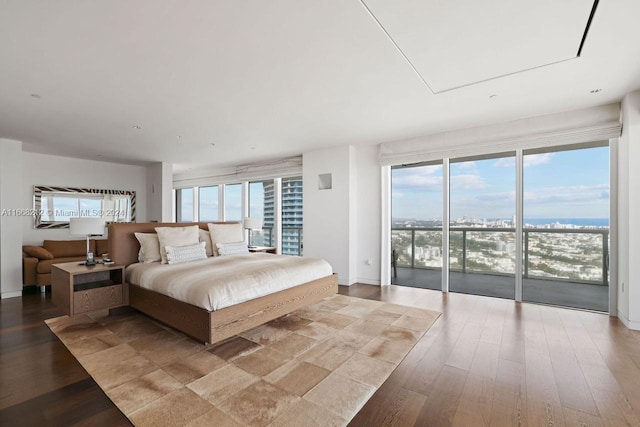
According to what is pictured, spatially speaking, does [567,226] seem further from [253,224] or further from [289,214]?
[253,224]

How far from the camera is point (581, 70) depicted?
2.55m

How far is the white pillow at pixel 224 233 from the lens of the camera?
14.5ft

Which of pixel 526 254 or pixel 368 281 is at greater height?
pixel 526 254

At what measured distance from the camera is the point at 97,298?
10.5ft

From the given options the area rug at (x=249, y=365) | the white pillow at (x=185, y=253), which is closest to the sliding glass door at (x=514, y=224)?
the area rug at (x=249, y=365)

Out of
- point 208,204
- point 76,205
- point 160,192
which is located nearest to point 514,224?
point 160,192

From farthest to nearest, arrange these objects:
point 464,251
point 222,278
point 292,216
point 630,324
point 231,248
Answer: point 292,216 → point 464,251 → point 231,248 → point 630,324 → point 222,278

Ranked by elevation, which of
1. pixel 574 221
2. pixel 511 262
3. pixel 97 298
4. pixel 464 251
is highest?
pixel 574 221

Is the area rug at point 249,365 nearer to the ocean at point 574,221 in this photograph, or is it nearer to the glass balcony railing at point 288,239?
the ocean at point 574,221

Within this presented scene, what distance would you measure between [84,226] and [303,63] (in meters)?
3.15

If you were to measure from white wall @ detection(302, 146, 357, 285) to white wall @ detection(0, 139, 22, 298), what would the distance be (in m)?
4.52

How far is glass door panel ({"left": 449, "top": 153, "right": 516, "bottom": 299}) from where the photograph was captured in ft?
13.8

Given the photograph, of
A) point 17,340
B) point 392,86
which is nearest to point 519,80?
point 392,86

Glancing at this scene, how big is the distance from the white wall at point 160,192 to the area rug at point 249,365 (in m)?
3.39
